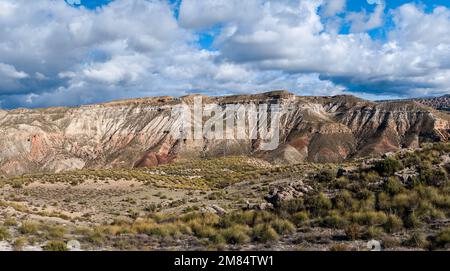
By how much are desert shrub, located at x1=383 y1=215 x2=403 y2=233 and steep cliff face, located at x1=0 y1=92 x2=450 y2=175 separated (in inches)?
4040

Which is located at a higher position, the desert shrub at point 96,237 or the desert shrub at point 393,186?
the desert shrub at point 393,186

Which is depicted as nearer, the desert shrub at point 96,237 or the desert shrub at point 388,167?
the desert shrub at point 96,237

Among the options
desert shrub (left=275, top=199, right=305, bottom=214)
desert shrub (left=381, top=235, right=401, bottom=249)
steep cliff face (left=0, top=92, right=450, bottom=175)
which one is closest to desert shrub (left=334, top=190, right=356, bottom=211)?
desert shrub (left=275, top=199, right=305, bottom=214)

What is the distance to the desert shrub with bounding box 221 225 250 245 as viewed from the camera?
14.5 metres

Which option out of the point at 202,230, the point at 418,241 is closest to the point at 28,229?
the point at 202,230

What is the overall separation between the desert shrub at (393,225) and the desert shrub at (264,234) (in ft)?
12.4

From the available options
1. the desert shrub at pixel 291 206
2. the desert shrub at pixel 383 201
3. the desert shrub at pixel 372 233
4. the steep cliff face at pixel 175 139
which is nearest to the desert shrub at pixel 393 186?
the desert shrub at pixel 383 201

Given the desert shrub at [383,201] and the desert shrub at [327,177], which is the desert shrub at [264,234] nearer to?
the desert shrub at [383,201]

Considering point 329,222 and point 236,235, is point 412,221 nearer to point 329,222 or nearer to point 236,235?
point 329,222

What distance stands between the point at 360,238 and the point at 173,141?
137 metres

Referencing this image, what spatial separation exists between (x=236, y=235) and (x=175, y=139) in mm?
135851

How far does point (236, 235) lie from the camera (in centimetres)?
1465

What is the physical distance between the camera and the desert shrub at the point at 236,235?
1452cm

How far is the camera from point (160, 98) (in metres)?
181
